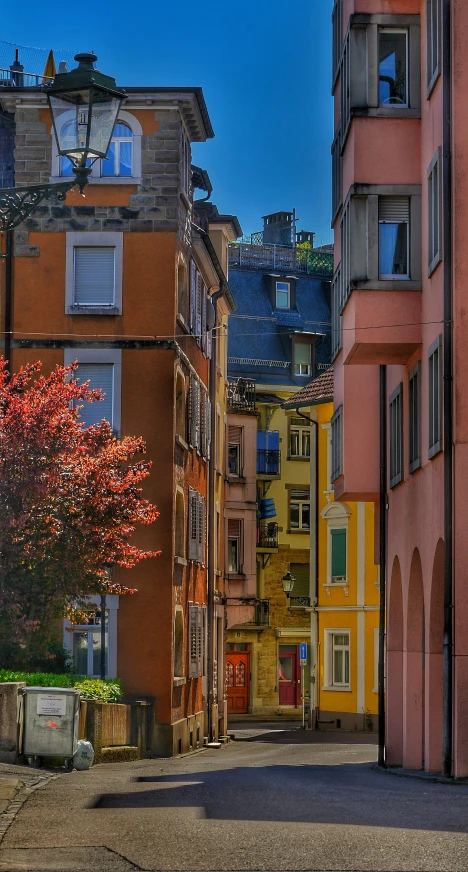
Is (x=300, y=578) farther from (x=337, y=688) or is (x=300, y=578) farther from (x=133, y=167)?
(x=133, y=167)

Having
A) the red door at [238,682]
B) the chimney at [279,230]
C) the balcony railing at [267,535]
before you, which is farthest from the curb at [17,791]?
the chimney at [279,230]

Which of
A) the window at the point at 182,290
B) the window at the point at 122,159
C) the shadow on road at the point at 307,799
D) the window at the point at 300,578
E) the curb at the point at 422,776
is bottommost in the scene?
the curb at the point at 422,776

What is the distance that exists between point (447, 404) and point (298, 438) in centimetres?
4627

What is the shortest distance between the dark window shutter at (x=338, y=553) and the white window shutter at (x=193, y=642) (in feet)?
50.3

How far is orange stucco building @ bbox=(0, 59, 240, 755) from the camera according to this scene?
3325 centimetres

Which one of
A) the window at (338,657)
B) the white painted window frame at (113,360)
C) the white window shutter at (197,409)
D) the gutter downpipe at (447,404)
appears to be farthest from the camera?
the window at (338,657)

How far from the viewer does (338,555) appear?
52719mm

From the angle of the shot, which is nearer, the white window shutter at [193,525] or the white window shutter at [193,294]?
the white window shutter at [193,525]

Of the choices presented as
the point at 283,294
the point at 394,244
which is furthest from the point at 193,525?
the point at 283,294

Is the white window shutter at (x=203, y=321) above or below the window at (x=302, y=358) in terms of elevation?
below

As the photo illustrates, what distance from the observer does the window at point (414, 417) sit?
25859mm

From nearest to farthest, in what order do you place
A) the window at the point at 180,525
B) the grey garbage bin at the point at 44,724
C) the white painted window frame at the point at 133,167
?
the grey garbage bin at the point at 44,724 → the white painted window frame at the point at 133,167 → the window at the point at 180,525

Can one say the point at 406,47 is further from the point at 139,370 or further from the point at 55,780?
the point at 55,780

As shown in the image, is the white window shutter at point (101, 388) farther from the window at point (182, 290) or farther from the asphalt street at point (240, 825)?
the asphalt street at point (240, 825)
